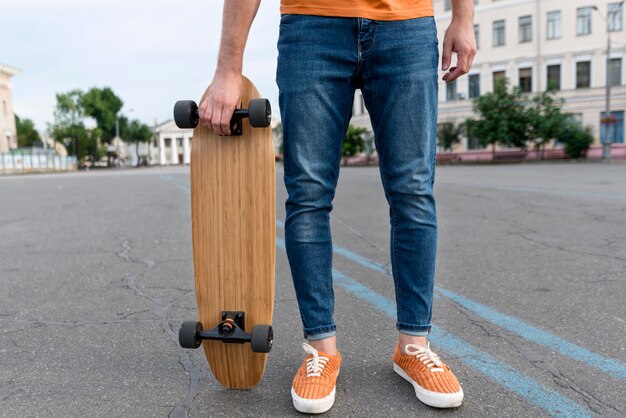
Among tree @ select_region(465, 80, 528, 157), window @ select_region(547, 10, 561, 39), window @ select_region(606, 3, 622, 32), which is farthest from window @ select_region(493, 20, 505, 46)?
window @ select_region(606, 3, 622, 32)

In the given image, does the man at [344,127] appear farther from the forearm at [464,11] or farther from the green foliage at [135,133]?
the green foliage at [135,133]

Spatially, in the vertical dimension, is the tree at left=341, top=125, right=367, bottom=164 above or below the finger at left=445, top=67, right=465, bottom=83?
above

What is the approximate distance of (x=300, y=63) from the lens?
1.78m

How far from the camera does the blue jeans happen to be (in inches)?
70.2

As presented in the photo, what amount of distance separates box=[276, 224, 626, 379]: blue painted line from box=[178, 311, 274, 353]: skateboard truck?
46.7 inches

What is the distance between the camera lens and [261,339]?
170 centimetres

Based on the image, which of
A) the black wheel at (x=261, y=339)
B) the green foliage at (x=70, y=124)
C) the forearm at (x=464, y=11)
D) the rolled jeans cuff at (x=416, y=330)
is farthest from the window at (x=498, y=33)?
the green foliage at (x=70, y=124)

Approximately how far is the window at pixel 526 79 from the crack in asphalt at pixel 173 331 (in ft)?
130

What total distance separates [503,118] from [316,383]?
114 feet

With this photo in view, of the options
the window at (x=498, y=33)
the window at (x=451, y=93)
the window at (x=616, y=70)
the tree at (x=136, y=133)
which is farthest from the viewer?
the tree at (x=136, y=133)

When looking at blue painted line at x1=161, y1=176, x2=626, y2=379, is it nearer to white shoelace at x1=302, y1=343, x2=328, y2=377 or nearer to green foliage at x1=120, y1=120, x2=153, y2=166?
white shoelace at x1=302, y1=343, x2=328, y2=377

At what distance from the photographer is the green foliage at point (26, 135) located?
8969cm

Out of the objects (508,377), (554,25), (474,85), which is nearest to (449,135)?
(474,85)

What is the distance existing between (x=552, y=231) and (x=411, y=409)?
13.5ft
